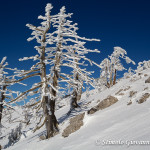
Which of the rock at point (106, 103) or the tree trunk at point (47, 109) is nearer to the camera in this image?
the tree trunk at point (47, 109)

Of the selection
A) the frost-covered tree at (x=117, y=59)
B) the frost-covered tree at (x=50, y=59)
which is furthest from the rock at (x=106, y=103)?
the frost-covered tree at (x=117, y=59)

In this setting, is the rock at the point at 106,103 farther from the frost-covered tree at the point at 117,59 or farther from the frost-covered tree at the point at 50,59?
the frost-covered tree at the point at 117,59

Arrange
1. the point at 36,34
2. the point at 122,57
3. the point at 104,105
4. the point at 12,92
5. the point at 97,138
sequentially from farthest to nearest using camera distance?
the point at 122,57, the point at 12,92, the point at 104,105, the point at 36,34, the point at 97,138

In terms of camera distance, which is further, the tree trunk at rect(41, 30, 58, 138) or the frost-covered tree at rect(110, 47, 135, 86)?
the frost-covered tree at rect(110, 47, 135, 86)

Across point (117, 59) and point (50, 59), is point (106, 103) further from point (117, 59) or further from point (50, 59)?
point (117, 59)

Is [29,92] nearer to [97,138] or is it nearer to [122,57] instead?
[97,138]

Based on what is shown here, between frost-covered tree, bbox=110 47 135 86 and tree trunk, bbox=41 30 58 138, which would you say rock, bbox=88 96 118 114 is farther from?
frost-covered tree, bbox=110 47 135 86

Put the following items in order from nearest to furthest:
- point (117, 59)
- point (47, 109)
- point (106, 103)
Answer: point (47, 109) < point (106, 103) < point (117, 59)

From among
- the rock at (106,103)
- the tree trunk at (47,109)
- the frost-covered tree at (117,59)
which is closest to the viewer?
the tree trunk at (47,109)

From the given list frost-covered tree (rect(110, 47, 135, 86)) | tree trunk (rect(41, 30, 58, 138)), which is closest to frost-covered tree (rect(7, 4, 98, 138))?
tree trunk (rect(41, 30, 58, 138))

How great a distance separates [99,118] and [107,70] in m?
20.7

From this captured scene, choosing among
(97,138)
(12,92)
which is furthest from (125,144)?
(12,92)

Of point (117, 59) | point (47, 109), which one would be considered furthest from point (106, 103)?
point (117, 59)

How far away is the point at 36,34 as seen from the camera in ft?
25.8
